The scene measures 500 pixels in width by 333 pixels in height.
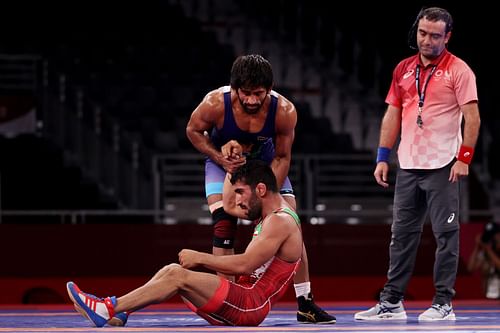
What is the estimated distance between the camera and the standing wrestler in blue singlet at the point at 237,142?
5.88 meters

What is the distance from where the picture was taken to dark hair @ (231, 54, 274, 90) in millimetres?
5590

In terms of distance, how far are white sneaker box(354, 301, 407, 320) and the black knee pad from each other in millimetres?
827

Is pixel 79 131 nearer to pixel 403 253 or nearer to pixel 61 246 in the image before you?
pixel 61 246

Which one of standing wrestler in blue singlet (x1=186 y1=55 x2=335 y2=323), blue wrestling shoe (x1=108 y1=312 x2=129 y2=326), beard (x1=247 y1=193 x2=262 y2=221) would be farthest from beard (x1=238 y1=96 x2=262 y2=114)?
blue wrestling shoe (x1=108 y1=312 x2=129 y2=326)

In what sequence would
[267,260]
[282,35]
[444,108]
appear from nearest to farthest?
[267,260]
[444,108]
[282,35]

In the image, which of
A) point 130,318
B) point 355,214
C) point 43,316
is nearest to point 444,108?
point 130,318

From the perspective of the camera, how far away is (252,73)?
18.3 ft

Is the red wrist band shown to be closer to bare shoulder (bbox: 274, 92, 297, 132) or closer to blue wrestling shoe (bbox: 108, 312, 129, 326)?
bare shoulder (bbox: 274, 92, 297, 132)

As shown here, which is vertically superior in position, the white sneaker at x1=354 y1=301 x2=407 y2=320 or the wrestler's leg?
the wrestler's leg

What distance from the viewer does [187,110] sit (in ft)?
43.6

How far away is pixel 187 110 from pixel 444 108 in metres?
7.55

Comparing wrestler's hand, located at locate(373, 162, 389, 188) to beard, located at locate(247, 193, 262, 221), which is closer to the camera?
beard, located at locate(247, 193, 262, 221)

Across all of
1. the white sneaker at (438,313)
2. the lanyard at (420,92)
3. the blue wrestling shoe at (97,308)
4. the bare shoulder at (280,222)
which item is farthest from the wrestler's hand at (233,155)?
the white sneaker at (438,313)

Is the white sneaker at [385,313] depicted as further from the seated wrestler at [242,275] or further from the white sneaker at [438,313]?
the seated wrestler at [242,275]
